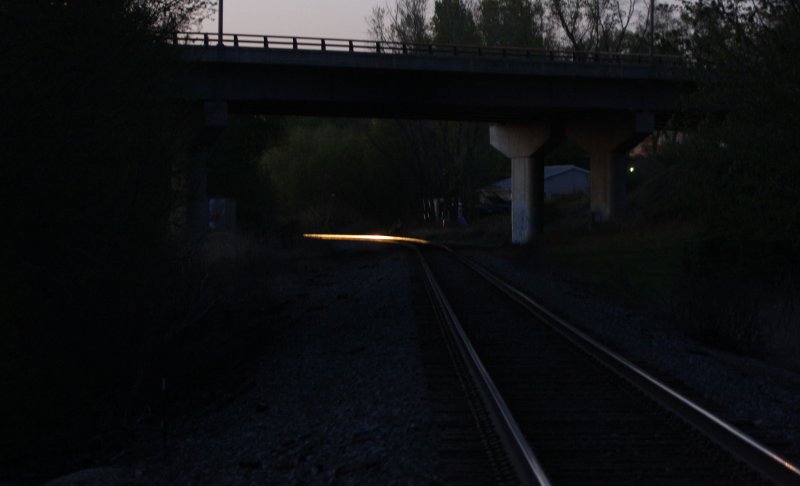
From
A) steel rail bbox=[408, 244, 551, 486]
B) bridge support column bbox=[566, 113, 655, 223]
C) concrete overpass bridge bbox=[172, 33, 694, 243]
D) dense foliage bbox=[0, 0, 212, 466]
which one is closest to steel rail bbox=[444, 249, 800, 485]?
steel rail bbox=[408, 244, 551, 486]

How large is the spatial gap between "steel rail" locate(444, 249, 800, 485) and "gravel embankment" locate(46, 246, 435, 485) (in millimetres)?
2408

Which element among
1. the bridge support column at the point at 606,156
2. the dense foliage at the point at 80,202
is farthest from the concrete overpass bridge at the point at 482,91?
the dense foliage at the point at 80,202

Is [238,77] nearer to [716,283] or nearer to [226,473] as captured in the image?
[716,283]

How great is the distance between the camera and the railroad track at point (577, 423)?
816cm

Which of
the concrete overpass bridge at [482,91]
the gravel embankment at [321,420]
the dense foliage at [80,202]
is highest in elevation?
the concrete overpass bridge at [482,91]

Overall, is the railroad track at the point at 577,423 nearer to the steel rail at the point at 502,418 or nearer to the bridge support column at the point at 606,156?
the steel rail at the point at 502,418

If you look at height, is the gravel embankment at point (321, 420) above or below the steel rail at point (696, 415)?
below

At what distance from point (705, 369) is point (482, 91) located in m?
31.2

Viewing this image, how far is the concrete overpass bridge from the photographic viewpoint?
3953 centimetres

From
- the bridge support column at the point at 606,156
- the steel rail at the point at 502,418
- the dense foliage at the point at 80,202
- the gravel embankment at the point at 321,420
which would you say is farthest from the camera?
the bridge support column at the point at 606,156

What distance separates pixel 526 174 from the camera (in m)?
53.6

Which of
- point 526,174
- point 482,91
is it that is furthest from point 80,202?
point 526,174

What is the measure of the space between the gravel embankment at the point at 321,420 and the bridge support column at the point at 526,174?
32.8 meters

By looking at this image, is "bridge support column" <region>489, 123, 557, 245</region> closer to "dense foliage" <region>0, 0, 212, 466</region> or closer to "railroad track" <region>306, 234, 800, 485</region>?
"dense foliage" <region>0, 0, 212, 466</region>
